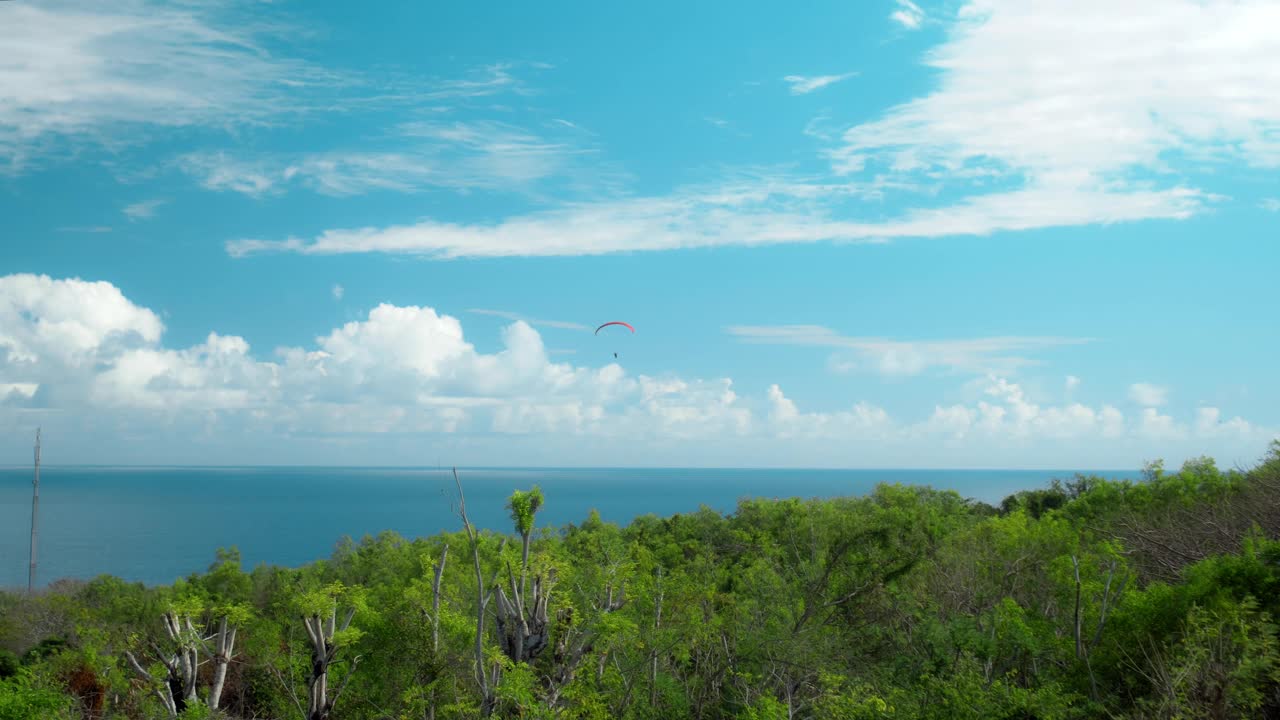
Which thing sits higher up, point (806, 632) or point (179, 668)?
point (806, 632)

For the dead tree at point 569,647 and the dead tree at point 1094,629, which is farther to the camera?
the dead tree at point 569,647

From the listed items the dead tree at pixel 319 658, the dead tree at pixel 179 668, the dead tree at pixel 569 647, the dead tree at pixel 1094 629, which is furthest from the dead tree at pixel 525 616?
the dead tree at pixel 1094 629

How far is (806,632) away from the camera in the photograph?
26.0 m

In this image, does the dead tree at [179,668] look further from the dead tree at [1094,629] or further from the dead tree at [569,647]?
the dead tree at [1094,629]

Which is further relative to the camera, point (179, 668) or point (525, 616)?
point (179, 668)

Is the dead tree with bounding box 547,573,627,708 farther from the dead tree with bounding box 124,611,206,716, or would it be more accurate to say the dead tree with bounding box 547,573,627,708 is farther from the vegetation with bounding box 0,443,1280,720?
the dead tree with bounding box 124,611,206,716

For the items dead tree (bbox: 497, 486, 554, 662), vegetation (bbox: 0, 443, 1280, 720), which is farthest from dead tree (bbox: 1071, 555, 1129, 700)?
dead tree (bbox: 497, 486, 554, 662)

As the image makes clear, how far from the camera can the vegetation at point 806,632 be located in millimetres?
18078

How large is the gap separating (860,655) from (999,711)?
1102cm

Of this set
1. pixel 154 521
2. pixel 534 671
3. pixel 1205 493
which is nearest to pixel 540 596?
pixel 534 671

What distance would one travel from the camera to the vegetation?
59.3ft

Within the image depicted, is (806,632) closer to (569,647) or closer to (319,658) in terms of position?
(569,647)

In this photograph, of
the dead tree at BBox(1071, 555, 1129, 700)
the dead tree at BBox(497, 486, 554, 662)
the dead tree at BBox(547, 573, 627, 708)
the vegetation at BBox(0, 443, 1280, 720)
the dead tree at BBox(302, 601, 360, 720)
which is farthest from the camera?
the dead tree at BBox(302, 601, 360, 720)

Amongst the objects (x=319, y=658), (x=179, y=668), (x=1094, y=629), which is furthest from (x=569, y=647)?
(x=179, y=668)
